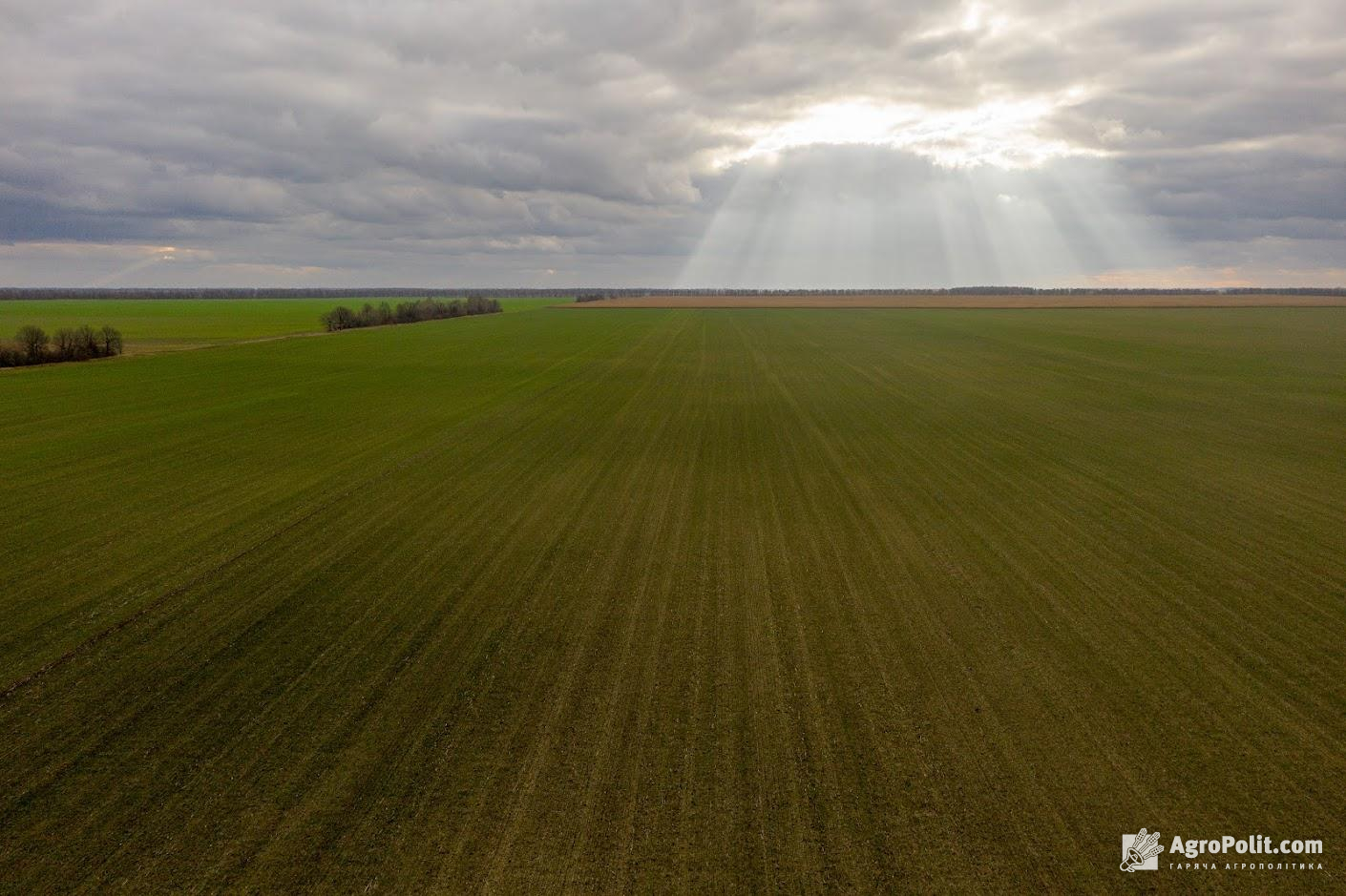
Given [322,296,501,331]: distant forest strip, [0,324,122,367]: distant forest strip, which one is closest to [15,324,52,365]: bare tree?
[0,324,122,367]: distant forest strip

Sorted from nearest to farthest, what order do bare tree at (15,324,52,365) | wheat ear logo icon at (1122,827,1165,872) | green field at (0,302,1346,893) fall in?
wheat ear logo icon at (1122,827,1165,872) < green field at (0,302,1346,893) < bare tree at (15,324,52,365)

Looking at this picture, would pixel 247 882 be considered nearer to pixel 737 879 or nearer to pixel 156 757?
pixel 156 757

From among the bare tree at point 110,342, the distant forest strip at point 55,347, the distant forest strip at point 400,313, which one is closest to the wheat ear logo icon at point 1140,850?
the distant forest strip at point 55,347

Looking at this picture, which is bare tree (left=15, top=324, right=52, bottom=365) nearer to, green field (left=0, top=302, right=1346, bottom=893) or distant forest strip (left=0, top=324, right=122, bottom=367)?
distant forest strip (left=0, top=324, right=122, bottom=367)

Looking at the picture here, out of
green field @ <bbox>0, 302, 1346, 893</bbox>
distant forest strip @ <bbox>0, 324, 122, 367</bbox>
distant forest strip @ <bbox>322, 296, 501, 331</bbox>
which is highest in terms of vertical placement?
distant forest strip @ <bbox>322, 296, 501, 331</bbox>

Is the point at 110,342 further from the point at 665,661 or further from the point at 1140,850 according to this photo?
the point at 1140,850

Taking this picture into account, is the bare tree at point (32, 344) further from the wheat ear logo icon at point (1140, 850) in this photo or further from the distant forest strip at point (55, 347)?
the wheat ear logo icon at point (1140, 850)
